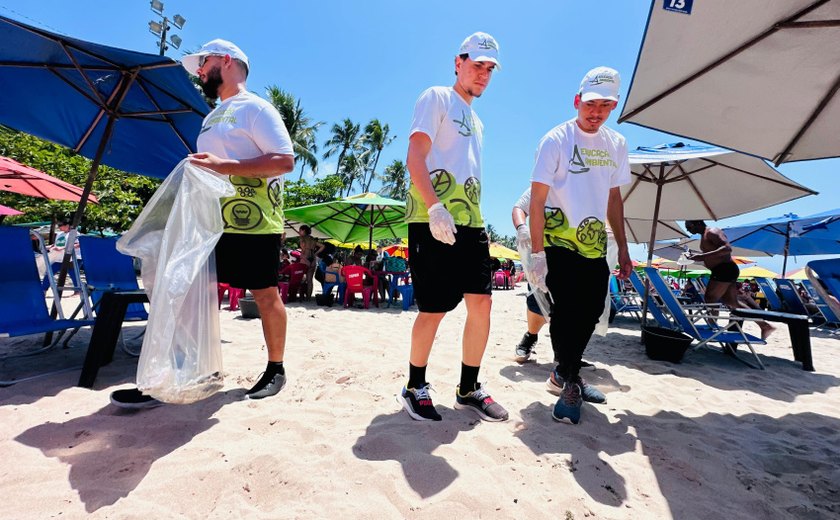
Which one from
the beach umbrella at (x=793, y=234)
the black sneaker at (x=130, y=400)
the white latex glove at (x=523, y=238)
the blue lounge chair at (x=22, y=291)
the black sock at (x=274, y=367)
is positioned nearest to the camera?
the black sneaker at (x=130, y=400)

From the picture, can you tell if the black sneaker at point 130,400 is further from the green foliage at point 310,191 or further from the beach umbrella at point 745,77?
the green foliage at point 310,191

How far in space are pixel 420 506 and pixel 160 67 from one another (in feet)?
12.5

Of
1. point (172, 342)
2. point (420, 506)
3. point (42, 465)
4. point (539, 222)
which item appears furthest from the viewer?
point (539, 222)

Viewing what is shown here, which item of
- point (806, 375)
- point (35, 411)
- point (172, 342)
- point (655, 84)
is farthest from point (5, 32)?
point (806, 375)

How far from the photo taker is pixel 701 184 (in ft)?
17.3

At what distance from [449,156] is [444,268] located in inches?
23.0

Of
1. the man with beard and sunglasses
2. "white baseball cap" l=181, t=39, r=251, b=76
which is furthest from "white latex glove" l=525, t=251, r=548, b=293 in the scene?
"white baseball cap" l=181, t=39, r=251, b=76

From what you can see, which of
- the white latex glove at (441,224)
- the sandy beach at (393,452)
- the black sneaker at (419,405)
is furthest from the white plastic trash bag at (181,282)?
the white latex glove at (441,224)

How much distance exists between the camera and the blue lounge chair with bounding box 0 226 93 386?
229 cm

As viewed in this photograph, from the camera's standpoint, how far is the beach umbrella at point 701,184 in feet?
14.5

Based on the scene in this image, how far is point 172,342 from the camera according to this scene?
153cm

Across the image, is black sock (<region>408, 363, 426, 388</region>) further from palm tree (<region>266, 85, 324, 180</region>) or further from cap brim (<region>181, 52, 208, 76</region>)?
palm tree (<region>266, 85, 324, 180</region>)

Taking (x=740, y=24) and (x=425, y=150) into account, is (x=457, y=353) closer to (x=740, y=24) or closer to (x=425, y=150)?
(x=425, y=150)

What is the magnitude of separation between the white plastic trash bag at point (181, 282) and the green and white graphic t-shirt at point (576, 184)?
1741 mm
